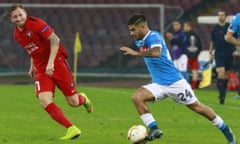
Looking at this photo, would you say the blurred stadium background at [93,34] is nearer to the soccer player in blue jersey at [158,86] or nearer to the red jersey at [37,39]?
the red jersey at [37,39]

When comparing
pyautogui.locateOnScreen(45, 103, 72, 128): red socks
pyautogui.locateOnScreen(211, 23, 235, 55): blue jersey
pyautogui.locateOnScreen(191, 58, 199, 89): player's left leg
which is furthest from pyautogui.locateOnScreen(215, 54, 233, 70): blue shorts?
pyautogui.locateOnScreen(45, 103, 72, 128): red socks

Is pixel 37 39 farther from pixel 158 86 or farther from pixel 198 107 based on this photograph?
pixel 198 107

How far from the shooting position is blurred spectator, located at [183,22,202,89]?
27156 mm

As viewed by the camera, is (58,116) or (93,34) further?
(93,34)

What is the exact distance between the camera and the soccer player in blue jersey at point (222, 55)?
68.6ft

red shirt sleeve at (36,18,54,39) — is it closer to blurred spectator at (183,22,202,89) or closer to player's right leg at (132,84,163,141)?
player's right leg at (132,84,163,141)

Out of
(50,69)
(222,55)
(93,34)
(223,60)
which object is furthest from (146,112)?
(93,34)

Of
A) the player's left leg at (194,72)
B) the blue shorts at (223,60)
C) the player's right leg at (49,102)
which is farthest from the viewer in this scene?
the player's left leg at (194,72)

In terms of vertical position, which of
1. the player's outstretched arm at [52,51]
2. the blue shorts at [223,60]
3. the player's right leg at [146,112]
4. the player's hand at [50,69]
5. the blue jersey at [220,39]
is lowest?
the blue shorts at [223,60]

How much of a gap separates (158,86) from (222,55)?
942 cm

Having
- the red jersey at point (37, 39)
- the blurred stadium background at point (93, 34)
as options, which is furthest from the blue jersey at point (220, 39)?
the red jersey at point (37, 39)

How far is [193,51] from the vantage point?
90.7ft

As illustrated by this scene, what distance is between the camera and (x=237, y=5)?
36.0 m

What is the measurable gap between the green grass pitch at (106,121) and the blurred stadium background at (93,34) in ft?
19.1
